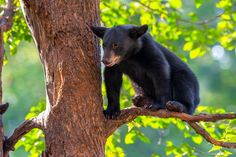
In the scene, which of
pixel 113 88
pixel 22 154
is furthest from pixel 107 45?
pixel 22 154

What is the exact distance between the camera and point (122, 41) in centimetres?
652

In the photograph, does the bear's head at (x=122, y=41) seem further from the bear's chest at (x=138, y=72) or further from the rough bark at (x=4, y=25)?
the rough bark at (x=4, y=25)

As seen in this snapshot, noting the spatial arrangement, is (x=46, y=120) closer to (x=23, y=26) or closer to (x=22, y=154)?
(x=23, y=26)

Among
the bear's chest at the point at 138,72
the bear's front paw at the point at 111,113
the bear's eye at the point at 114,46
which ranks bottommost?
the bear's front paw at the point at 111,113

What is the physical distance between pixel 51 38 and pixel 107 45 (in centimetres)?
69

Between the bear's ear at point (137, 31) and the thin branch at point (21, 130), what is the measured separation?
4.42ft

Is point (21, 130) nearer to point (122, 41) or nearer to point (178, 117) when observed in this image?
point (122, 41)

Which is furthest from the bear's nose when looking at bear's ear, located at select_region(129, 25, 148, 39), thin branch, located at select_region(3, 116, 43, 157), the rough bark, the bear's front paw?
the rough bark

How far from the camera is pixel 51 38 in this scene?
5977 mm

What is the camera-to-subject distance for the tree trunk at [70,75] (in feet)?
18.7

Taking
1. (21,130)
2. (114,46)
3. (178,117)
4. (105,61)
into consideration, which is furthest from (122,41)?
(21,130)

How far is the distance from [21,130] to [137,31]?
5.09 feet

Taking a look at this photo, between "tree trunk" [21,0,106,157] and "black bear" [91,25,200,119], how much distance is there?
0.22 meters

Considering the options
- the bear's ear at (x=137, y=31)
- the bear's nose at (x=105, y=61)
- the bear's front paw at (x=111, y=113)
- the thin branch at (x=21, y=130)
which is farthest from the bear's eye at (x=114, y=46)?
the thin branch at (x=21, y=130)
